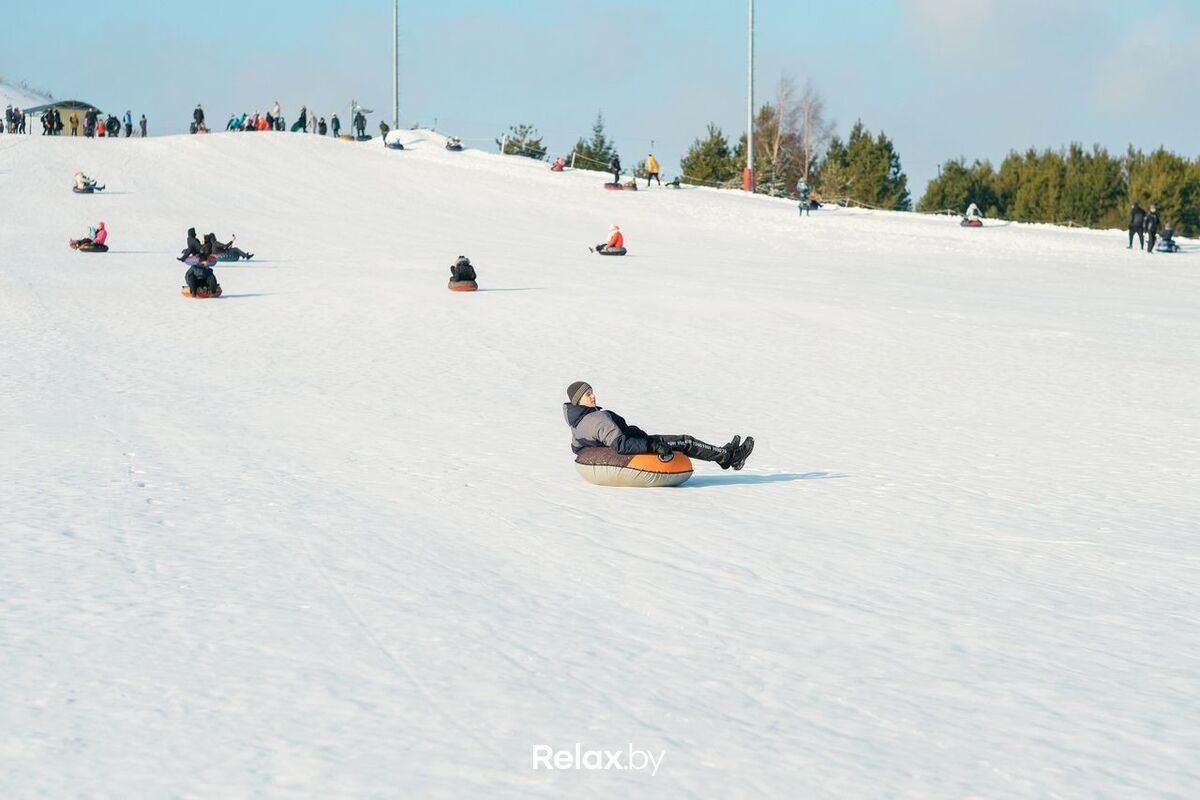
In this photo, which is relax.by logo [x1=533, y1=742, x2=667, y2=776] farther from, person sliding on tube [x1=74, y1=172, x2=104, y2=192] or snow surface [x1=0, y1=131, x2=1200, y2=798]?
person sliding on tube [x1=74, y1=172, x2=104, y2=192]

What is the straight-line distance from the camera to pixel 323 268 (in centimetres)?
3011

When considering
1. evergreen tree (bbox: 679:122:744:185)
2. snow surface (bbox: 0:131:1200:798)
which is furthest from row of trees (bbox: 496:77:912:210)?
snow surface (bbox: 0:131:1200:798)

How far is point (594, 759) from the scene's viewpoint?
5105mm

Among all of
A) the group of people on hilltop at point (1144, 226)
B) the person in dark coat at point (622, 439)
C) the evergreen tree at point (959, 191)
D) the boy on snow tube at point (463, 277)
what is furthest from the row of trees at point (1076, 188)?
the person in dark coat at point (622, 439)

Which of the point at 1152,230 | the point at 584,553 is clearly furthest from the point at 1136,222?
the point at 584,553

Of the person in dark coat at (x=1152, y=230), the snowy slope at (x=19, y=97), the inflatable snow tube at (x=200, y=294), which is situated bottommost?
the inflatable snow tube at (x=200, y=294)

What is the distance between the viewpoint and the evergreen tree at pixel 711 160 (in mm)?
74750

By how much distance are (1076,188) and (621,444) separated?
54010 mm

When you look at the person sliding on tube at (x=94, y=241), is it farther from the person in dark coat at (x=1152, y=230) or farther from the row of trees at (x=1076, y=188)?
the row of trees at (x=1076, y=188)

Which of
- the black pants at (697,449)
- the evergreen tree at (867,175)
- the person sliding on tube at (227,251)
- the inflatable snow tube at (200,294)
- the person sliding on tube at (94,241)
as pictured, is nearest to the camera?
the black pants at (697,449)

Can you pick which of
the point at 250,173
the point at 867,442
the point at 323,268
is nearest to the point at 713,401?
the point at 867,442

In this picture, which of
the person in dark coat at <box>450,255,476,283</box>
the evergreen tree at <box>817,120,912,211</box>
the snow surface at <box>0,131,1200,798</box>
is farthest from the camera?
the evergreen tree at <box>817,120,912,211</box>

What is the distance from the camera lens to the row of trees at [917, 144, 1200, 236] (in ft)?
187

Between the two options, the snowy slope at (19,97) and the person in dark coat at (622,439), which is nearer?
the person in dark coat at (622,439)
